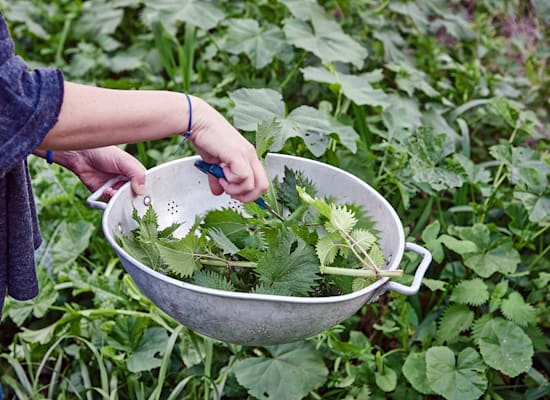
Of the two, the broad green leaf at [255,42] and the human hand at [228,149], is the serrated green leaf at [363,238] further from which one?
the broad green leaf at [255,42]

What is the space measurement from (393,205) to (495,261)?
331 mm

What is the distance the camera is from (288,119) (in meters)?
1.79

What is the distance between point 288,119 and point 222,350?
607 millimetres

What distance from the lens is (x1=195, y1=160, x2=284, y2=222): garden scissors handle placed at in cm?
116

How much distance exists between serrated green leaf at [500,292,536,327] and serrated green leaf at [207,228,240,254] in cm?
80

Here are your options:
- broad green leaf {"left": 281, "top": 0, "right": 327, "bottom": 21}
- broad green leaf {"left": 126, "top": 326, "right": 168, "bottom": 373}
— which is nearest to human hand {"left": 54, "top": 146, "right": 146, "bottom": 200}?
broad green leaf {"left": 126, "top": 326, "right": 168, "bottom": 373}

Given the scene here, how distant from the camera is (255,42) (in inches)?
87.7

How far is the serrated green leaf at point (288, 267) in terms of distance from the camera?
3.75ft

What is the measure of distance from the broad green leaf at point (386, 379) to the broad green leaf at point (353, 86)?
73cm

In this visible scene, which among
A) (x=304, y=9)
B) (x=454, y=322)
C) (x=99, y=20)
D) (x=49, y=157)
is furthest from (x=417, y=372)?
(x=99, y=20)

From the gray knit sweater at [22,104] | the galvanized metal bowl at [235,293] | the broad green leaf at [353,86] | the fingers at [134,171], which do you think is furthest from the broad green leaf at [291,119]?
the gray knit sweater at [22,104]

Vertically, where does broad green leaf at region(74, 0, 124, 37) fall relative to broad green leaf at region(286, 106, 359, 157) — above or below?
below

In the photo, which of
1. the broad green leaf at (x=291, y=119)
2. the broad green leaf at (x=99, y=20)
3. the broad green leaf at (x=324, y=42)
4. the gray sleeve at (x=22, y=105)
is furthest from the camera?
the broad green leaf at (x=99, y=20)

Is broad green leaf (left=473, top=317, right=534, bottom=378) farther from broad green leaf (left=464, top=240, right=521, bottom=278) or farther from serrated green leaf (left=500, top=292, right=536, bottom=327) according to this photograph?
broad green leaf (left=464, top=240, right=521, bottom=278)
